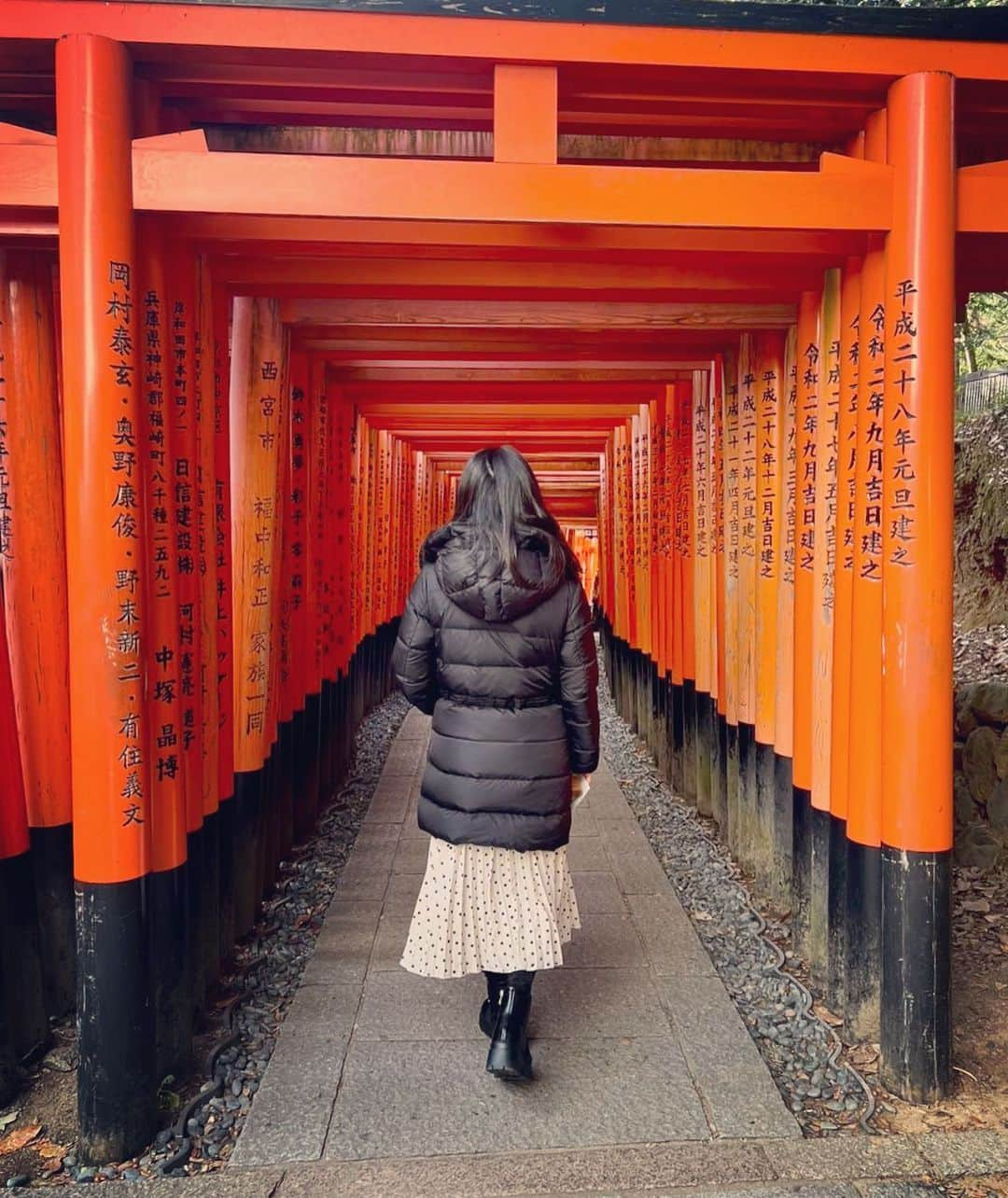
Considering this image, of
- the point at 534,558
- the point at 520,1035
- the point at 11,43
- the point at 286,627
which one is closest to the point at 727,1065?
the point at 520,1035

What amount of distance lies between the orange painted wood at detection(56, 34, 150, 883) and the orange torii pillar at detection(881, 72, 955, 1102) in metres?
2.55

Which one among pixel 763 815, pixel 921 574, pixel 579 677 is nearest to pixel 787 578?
pixel 921 574

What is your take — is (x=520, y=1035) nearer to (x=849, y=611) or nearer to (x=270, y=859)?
(x=849, y=611)

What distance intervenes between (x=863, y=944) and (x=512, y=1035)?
4.51ft

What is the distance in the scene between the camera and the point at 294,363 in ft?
16.8

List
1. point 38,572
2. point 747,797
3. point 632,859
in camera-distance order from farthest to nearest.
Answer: point 632,859 < point 747,797 < point 38,572

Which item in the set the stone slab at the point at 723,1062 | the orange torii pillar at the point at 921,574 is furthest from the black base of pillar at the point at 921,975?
the stone slab at the point at 723,1062

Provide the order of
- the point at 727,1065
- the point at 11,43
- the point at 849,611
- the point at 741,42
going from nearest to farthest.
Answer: the point at 11,43 < the point at 741,42 < the point at 727,1065 < the point at 849,611

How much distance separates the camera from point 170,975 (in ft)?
9.23

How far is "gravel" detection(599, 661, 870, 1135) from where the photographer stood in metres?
2.72

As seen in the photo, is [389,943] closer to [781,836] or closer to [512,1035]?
[512,1035]

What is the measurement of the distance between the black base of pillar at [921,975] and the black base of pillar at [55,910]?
10.4 feet

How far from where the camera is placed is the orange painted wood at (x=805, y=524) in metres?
3.53

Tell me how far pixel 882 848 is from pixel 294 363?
169 inches
